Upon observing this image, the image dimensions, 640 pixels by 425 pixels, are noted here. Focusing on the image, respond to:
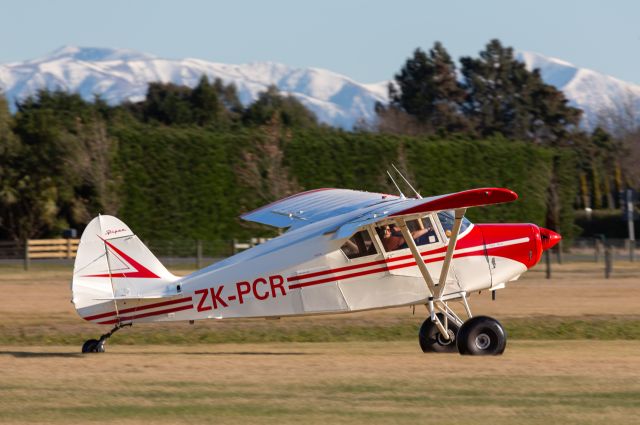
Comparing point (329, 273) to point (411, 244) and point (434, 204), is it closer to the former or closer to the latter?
point (411, 244)

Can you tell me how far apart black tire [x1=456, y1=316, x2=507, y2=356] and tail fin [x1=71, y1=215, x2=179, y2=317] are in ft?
13.0

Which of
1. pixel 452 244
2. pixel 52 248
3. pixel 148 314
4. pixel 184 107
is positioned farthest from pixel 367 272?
pixel 184 107

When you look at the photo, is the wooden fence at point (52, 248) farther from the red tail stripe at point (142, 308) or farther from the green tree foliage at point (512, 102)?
the green tree foliage at point (512, 102)

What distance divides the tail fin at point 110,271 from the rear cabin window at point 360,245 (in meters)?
2.42

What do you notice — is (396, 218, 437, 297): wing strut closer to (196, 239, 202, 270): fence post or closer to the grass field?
the grass field

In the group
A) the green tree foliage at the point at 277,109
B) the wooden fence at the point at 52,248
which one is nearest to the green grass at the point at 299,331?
the wooden fence at the point at 52,248

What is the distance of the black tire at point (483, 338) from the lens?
52.2 feet

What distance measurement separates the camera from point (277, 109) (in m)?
68.8

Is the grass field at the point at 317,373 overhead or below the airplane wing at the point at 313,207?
below

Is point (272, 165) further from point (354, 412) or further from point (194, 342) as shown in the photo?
point (354, 412)

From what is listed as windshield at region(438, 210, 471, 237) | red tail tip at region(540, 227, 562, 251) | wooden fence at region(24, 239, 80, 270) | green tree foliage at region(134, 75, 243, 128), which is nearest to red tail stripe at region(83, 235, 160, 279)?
windshield at region(438, 210, 471, 237)

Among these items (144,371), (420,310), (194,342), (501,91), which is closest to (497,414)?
(144,371)

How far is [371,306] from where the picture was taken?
53.7 feet

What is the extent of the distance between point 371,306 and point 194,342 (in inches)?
192
